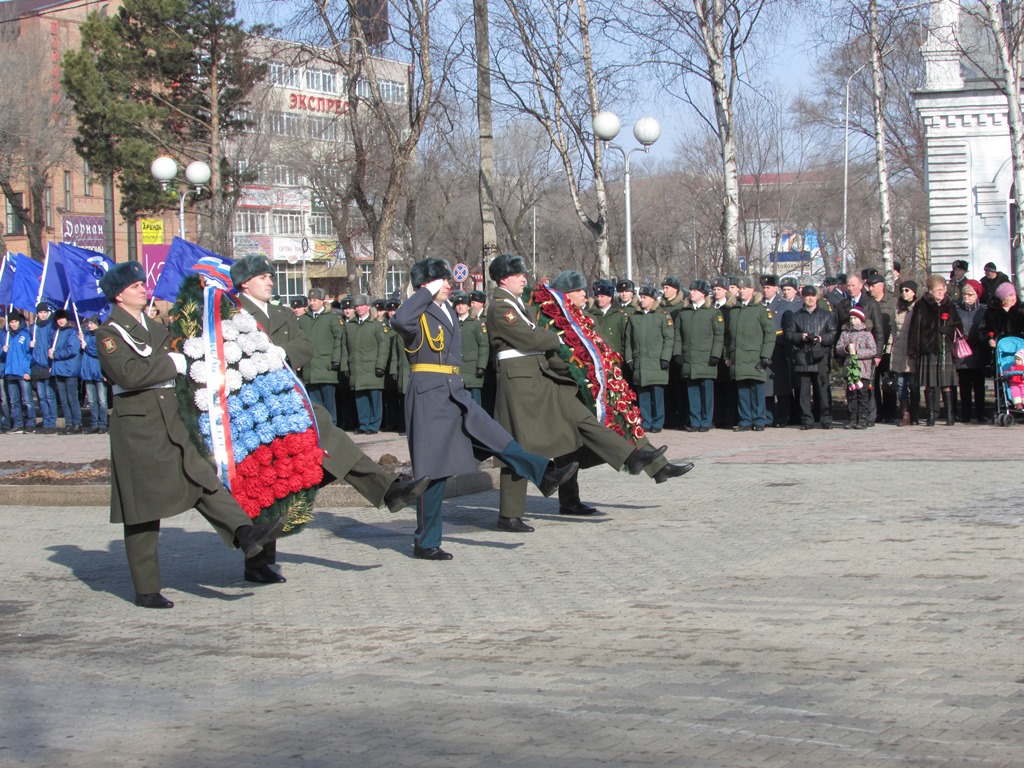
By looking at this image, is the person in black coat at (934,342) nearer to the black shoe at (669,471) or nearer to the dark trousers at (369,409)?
the black shoe at (669,471)

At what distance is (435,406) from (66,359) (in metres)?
13.6

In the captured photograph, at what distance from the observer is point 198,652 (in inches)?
281

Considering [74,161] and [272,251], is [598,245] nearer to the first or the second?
[74,161]

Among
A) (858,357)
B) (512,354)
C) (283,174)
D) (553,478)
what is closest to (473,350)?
(858,357)

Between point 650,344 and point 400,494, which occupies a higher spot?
point 650,344

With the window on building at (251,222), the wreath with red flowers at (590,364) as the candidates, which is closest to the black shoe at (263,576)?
the wreath with red flowers at (590,364)

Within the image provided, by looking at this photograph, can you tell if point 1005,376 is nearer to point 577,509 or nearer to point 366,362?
point 577,509

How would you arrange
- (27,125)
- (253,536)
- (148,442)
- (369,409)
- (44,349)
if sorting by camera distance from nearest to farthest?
(253,536), (148,442), (369,409), (44,349), (27,125)

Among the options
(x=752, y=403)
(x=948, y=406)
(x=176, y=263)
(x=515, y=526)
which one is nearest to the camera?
(x=515, y=526)

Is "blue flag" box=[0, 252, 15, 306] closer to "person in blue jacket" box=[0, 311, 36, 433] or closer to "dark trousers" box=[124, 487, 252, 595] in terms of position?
"person in blue jacket" box=[0, 311, 36, 433]

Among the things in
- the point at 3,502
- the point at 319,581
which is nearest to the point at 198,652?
the point at 319,581

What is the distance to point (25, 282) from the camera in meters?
21.9

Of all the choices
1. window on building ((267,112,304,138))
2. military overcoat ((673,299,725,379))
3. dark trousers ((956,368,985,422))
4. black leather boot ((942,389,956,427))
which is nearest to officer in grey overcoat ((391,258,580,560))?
military overcoat ((673,299,725,379))

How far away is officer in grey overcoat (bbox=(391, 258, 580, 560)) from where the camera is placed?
368 inches
